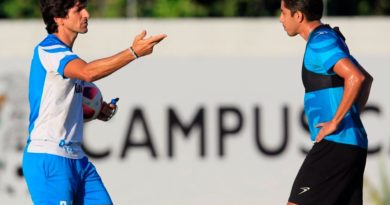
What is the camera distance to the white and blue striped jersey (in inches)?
246

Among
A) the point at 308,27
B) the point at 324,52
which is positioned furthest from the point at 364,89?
the point at 308,27

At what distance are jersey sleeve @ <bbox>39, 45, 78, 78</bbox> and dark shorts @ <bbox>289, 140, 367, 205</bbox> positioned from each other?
1.44 meters

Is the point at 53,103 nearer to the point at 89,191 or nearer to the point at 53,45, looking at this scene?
the point at 53,45

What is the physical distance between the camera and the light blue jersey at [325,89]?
6336mm

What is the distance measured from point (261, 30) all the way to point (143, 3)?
474 inches

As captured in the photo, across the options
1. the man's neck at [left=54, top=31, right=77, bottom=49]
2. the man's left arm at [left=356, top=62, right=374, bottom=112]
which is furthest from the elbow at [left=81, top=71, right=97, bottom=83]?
the man's left arm at [left=356, top=62, right=374, bottom=112]

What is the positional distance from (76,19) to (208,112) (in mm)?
5690

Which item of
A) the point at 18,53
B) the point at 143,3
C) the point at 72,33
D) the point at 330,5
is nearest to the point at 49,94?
the point at 72,33

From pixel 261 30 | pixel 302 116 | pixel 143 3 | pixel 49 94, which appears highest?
pixel 49 94

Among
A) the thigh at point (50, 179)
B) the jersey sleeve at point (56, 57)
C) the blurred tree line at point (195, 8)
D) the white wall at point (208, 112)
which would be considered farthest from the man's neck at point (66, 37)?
the blurred tree line at point (195, 8)

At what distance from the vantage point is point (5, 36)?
1197cm

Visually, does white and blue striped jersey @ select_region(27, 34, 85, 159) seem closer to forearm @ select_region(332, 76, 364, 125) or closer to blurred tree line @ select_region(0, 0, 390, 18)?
forearm @ select_region(332, 76, 364, 125)

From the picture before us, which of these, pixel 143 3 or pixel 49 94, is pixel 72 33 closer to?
pixel 49 94

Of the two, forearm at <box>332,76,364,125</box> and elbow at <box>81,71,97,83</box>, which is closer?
elbow at <box>81,71,97,83</box>
